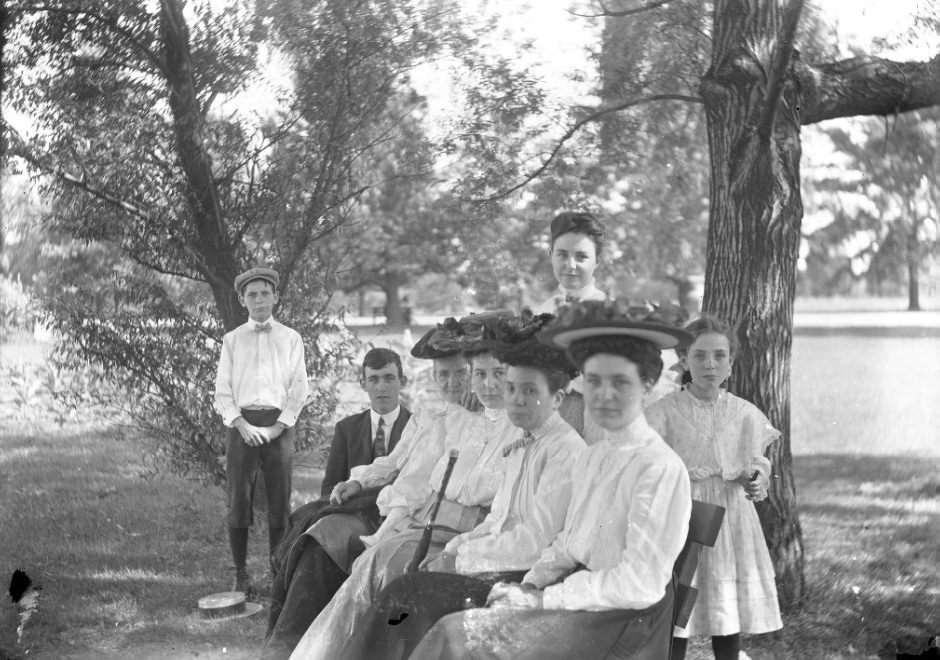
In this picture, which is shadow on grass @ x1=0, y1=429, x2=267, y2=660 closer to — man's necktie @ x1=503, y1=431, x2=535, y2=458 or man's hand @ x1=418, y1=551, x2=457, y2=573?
man's hand @ x1=418, y1=551, x2=457, y2=573

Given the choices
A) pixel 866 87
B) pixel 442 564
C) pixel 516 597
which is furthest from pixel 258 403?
pixel 866 87

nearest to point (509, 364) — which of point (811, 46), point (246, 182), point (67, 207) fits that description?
point (246, 182)

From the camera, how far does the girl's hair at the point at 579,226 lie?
357 centimetres

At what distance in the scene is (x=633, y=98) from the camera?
13.3 feet

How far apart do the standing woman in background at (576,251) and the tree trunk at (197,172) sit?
143cm

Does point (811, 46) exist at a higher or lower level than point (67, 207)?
higher

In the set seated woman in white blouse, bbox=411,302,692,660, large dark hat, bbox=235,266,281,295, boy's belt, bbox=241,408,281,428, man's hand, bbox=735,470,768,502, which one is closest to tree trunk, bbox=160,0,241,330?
large dark hat, bbox=235,266,281,295

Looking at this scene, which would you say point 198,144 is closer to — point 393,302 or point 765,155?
point 393,302

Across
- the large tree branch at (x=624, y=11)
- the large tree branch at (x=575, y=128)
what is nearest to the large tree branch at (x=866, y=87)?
the large tree branch at (x=575, y=128)

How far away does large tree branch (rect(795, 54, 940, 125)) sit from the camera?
4023 millimetres

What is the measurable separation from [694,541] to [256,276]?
84.9 inches

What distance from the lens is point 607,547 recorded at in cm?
284

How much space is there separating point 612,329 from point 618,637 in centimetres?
87

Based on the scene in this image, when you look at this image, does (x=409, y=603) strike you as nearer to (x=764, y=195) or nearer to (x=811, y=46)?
(x=764, y=195)
